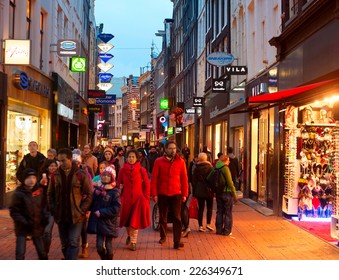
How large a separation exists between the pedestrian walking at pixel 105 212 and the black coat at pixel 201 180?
377cm

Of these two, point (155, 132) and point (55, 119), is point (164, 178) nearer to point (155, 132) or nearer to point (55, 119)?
point (55, 119)

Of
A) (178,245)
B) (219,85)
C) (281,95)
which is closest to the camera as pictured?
(178,245)

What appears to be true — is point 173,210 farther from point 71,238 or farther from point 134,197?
point 71,238

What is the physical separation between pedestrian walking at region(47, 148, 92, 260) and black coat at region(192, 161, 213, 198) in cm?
434

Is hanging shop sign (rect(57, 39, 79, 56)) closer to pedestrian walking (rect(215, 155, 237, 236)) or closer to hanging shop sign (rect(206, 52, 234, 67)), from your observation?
hanging shop sign (rect(206, 52, 234, 67))

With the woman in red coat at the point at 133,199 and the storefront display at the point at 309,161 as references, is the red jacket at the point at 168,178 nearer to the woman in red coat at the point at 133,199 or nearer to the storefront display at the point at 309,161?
the woman in red coat at the point at 133,199

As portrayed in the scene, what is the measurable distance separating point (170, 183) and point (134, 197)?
72cm

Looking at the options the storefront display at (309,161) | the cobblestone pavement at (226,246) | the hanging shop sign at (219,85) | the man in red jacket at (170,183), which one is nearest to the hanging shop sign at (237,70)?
the hanging shop sign at (219,85)

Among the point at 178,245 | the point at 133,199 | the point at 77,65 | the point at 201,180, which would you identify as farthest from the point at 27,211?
the point at 77,65

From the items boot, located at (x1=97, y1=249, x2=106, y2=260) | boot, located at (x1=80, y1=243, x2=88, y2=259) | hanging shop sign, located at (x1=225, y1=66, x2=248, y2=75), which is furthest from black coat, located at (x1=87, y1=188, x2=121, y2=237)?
hanging shop sign, located at (x1=225, y1=66, x2=248, y2=75)

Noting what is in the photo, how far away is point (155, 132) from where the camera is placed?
69.4 m

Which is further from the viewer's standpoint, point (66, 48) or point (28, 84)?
point (66, 48)

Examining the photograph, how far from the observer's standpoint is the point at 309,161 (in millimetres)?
12195

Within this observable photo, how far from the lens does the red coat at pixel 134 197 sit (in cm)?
884
